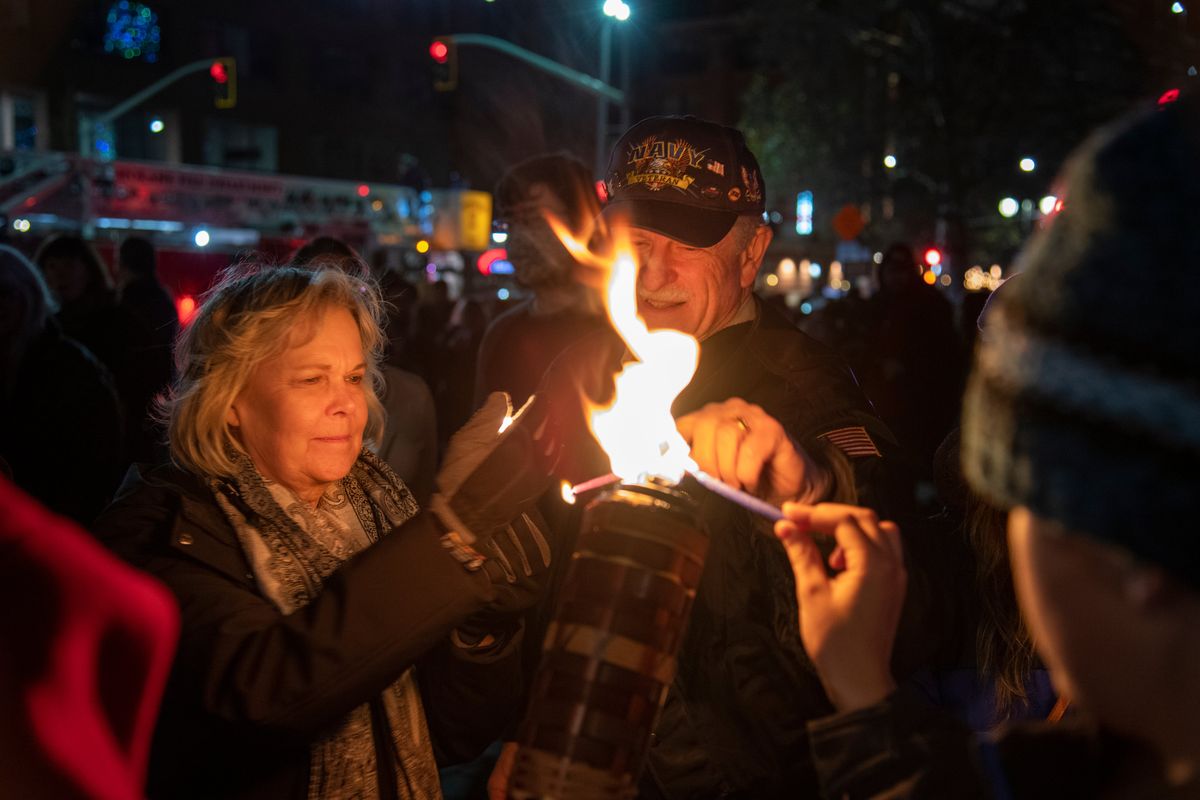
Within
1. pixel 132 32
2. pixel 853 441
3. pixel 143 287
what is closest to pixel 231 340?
pixel 853 441

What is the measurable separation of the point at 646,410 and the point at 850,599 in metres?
0.61

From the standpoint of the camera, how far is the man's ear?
10.1ft

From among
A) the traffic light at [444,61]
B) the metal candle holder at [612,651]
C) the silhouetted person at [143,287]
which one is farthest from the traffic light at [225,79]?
the metal candle holder at [612,651]

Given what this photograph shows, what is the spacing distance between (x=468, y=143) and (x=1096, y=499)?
181ft

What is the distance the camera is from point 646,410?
2037 mm

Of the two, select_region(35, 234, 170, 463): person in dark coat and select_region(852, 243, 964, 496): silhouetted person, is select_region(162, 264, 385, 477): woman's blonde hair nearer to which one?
select_region(35, 234, 170, 463): person in dark coat

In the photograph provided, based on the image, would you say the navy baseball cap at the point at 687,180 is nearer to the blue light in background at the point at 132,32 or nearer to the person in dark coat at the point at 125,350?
the person in dark coat at the point at 125,350

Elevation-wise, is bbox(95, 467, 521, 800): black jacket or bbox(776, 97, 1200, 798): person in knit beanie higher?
bbox(776, 97, 1200, 798): person in knit beanie

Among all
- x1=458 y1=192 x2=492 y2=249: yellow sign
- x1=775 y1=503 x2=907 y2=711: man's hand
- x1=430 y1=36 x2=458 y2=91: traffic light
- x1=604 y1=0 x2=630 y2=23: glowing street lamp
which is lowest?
x1=775 y1=503 x2=907 y2=711: man's hand

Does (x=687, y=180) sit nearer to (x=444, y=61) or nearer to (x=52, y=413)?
(x=52, y=413)

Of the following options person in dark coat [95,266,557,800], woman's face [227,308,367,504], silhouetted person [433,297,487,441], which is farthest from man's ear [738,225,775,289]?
silhouetted person [433,297,487,441]

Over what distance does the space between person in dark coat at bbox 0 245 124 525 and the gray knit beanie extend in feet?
14.0

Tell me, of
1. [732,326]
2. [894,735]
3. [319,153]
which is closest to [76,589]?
[894,735]

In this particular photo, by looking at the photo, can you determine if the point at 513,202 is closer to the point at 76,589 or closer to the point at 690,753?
the point at 690,753
